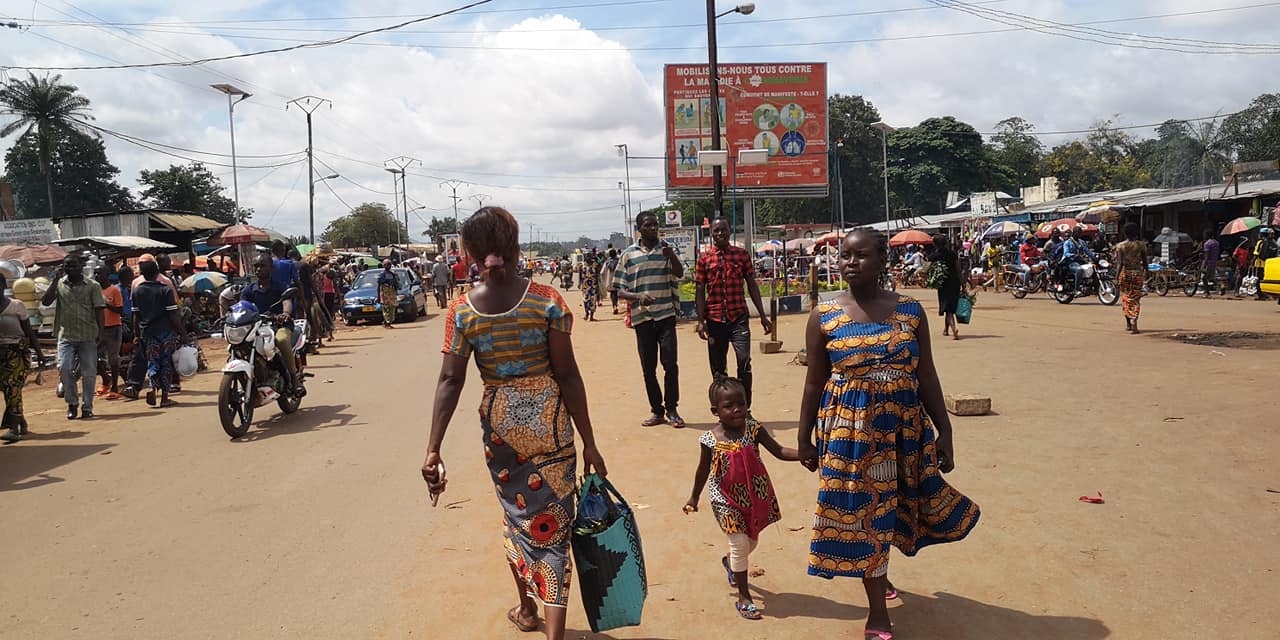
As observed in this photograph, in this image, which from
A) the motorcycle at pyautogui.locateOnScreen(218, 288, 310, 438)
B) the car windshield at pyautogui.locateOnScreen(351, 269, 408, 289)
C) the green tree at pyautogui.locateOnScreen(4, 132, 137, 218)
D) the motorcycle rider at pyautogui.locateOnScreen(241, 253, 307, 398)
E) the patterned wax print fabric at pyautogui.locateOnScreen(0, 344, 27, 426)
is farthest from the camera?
the green tree at pyautogui.locateOnScreen(4, 132, 137, 218)

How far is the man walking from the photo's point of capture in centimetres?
944

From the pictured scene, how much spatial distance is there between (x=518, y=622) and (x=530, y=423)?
1023 millimetres

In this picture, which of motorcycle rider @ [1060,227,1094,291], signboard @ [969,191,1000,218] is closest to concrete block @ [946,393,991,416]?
motorcycle rider @ [1060,227,1094,291]

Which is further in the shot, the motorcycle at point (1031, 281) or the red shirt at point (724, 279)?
the motorcycle at point (1031, 281)

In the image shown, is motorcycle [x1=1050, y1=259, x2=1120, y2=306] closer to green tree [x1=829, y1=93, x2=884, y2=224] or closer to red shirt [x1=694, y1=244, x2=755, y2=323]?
red shirt [x1=694, y1=244, x2=755, y2=323]

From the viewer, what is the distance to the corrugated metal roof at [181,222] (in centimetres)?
3419

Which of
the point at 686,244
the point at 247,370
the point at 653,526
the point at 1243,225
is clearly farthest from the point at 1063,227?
the point at 653,526

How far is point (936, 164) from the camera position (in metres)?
62.6

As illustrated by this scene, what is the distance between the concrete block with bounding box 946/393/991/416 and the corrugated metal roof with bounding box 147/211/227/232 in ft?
112

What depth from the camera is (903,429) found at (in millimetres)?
3277

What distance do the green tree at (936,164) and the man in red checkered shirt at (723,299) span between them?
58933 millimetres

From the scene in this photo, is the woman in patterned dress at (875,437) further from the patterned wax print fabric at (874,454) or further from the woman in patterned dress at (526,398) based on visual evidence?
the woman in patterned dress at (526,398)

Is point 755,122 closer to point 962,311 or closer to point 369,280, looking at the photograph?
point 369,280

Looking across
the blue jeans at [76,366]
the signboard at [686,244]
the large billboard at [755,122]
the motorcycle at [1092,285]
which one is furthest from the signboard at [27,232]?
the motorcycle at [1092,285]
